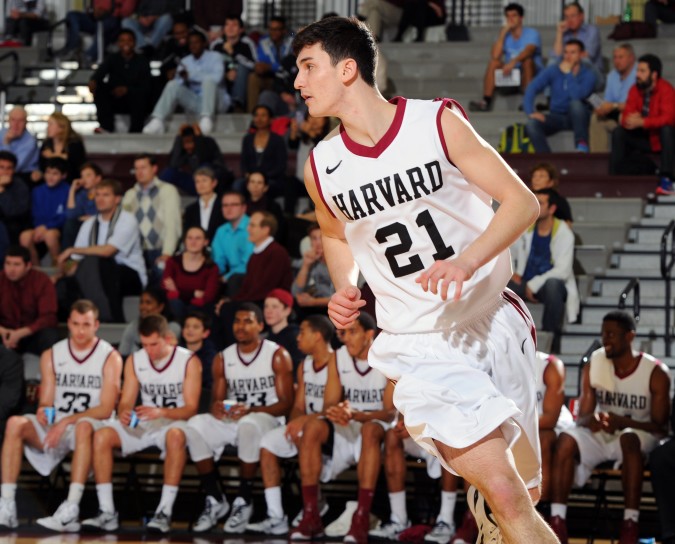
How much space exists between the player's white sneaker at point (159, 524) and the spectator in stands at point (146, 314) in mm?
1690

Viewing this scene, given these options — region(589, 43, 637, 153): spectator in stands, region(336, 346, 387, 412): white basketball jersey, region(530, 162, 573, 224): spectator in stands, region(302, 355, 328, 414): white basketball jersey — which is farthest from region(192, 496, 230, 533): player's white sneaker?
region(589, 43, 637, 153): spectator in stands

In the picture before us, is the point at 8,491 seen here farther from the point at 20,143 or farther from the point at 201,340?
the point at 20,143

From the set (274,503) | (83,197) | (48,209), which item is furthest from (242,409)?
(48,209)

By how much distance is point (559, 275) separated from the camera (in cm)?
993

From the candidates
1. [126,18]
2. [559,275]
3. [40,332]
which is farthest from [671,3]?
[40,332]

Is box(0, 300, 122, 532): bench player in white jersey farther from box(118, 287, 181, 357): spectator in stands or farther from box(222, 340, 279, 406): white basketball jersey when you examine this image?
box(222, 340, 279, 406): white basketball jersey

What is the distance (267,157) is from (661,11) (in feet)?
16.8

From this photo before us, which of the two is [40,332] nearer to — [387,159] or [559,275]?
[559,275]

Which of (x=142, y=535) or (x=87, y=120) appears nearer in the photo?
(x=142, y=535)

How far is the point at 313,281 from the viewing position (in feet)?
33.8

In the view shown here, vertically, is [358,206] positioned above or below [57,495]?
above

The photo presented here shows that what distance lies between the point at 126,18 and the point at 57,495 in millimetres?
7994

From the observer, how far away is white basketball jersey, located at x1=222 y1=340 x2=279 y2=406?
9234 mm

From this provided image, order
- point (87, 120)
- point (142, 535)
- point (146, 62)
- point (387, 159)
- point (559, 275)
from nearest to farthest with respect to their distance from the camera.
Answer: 1. point (387, 159)
2. point (142, 535)
3. point (559, 275)
4. point (146, 62)
5. point (87, 120)
